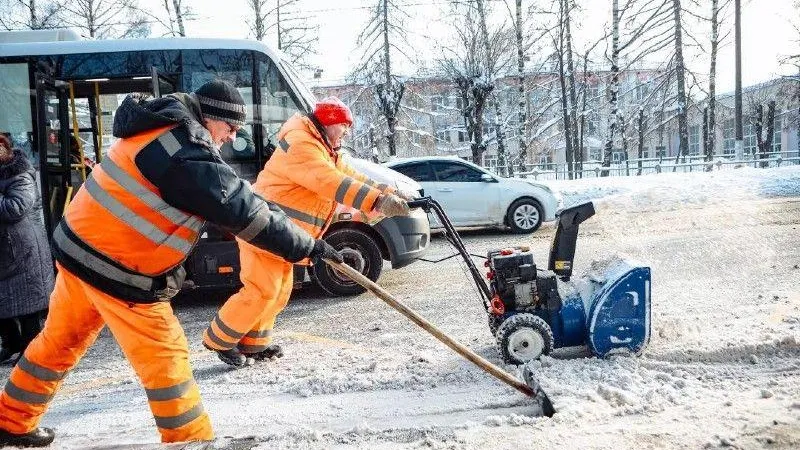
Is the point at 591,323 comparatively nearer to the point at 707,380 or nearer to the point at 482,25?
the point at 707,380

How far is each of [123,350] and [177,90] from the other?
4.18 m

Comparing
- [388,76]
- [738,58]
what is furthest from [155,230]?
[738,58]

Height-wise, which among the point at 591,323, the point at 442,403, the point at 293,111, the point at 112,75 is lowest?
the point at 442,403

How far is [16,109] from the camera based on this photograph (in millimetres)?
6266

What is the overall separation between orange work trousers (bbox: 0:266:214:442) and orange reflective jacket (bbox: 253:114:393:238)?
162cm

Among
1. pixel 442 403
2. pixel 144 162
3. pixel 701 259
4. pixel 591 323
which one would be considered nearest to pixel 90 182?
pixel 144 162

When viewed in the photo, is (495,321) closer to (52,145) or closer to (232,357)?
(232,357)

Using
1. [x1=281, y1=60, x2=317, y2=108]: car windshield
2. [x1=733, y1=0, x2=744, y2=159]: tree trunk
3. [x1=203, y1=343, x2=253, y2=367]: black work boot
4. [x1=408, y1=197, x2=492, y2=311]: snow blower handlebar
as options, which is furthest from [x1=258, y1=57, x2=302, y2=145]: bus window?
[x1=733, y1=0, x2=744, y2=159]: tree trunk

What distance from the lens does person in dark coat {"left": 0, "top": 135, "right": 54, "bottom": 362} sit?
4.62 metres

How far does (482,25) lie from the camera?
26547 millimetres

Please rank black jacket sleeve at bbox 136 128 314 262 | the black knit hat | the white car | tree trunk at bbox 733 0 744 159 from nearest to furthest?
black jacket sleeve at bbox 136 128 314 262, the black knit hat, the white car, tree trunk at bbox 733 0 744 159

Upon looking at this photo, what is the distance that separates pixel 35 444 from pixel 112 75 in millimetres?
4145

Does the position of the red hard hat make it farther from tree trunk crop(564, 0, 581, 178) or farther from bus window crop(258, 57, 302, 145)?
tree trunk crop(564, 0, 581, 178)

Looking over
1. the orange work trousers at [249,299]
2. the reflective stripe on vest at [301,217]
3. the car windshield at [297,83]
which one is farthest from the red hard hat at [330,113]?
the car windshield at [297,83]
